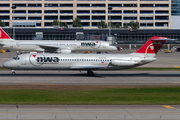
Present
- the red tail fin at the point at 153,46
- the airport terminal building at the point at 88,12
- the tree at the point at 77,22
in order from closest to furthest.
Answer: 1. the red tail fin at the point at 153,46
2. the tree at the point at 77,22
3. the airport terminal building at the point at 88,12

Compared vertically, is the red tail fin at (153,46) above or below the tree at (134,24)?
below

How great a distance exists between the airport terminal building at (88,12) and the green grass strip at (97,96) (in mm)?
144827

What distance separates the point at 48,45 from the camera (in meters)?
80.4

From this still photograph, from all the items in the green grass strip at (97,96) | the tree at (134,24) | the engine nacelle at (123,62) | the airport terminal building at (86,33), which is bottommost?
the green grass strip at (97,96)

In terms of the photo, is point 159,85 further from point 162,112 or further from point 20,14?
point 20,14

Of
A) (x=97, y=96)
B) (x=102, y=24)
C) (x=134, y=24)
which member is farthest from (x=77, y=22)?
(x=97, y=96)

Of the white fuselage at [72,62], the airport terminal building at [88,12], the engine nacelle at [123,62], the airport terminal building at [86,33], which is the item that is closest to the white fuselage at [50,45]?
the white fuselage at [72,62]

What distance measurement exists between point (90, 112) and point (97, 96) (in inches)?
283

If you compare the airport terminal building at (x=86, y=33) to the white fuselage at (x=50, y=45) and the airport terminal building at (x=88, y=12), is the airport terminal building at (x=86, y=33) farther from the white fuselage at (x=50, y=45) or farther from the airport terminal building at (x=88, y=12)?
the white fuselage at (x=50, y=45)

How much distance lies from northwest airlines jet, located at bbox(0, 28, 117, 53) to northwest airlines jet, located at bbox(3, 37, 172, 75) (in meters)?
32.6

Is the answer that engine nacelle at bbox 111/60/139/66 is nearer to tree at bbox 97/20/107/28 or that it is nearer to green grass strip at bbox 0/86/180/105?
green grass strip at bbox 0/86/180/105

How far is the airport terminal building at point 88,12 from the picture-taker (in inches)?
7032

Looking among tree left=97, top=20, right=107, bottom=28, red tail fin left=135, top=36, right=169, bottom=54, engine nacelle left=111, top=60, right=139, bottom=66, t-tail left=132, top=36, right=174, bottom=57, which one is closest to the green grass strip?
engine nacelle left=111, top=60, right=139, bottom=66

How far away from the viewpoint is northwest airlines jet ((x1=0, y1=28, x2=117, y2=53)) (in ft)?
262
